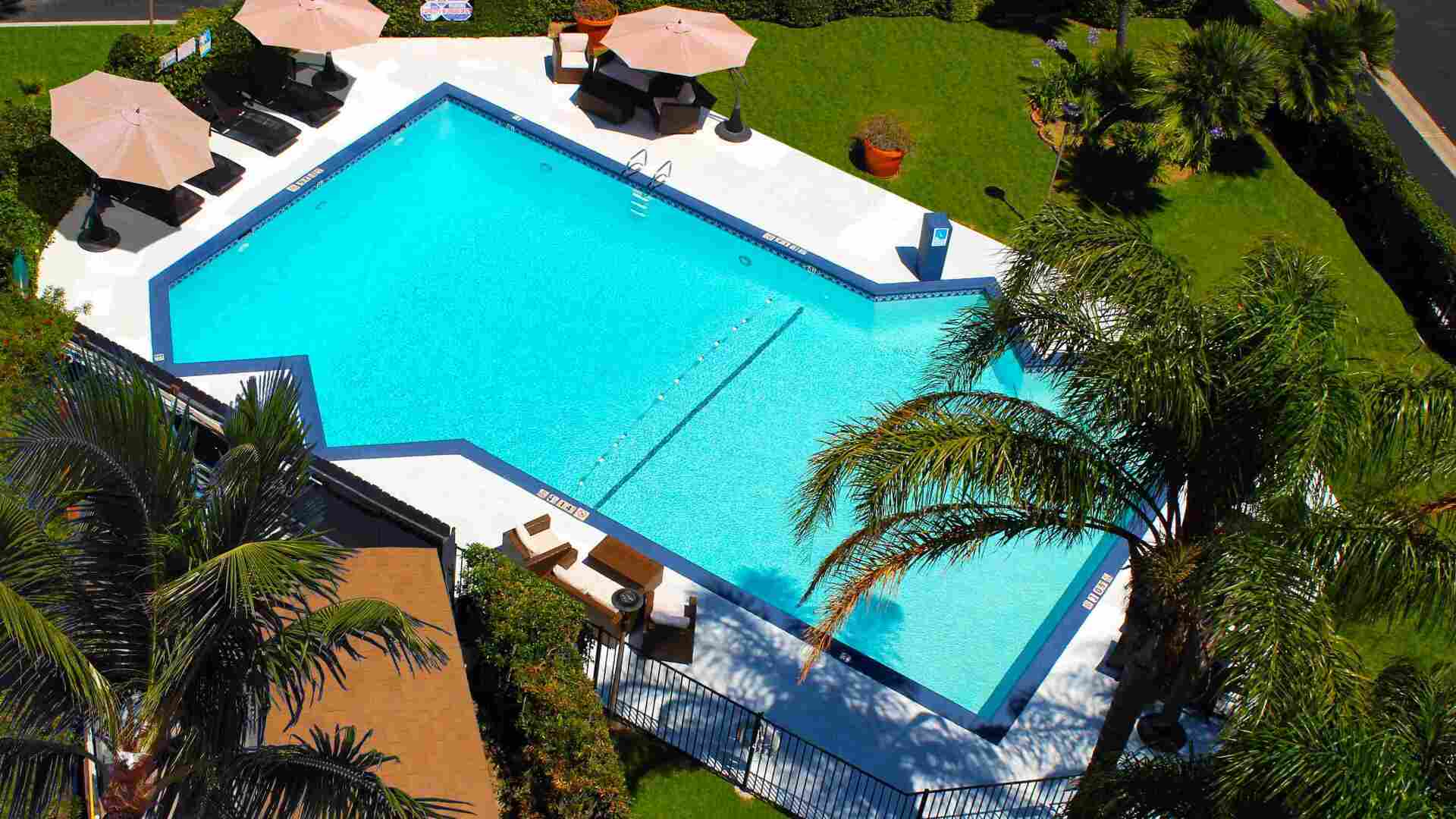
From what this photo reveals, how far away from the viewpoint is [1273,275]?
13281 mm

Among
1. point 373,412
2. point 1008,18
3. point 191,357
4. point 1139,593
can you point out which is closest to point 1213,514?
point 1139,593

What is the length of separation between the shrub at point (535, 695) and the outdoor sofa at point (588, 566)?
158cm

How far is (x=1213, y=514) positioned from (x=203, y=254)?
16.1m

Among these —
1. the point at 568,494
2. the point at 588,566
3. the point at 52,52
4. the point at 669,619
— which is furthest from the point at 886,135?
the point at 52,52

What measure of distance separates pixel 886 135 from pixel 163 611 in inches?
707

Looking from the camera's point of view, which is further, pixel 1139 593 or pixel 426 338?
pixel 426 338

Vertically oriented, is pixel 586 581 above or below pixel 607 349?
below

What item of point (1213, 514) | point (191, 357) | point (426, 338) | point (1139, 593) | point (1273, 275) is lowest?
point (191, 357)

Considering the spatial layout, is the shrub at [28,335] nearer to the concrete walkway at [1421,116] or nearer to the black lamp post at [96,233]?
the black lamp post at [96,233]

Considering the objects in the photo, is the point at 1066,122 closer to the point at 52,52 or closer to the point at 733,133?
the point at 733,133

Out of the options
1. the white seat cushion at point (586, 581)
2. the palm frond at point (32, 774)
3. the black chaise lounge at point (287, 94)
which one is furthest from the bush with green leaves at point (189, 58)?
the palm frond at point (32, 774)

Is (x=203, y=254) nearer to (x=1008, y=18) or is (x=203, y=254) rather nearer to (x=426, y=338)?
(x=426, y=338)

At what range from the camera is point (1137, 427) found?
12.9 metres

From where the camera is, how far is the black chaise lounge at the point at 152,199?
22.8 m
